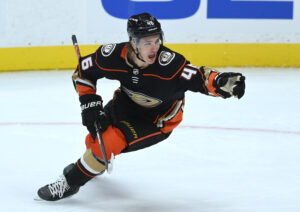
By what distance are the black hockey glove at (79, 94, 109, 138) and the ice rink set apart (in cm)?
37

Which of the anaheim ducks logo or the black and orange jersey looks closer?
the black and orange jersey

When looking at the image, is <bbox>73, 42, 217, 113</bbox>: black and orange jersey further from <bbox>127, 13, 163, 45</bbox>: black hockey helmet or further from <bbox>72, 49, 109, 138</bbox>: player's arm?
<bbox>127, 13, 163, 45</bbox>: black hockey helmet

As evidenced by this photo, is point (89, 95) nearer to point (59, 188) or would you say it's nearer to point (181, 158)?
point (59, 188)

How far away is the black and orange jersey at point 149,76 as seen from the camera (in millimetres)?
2502

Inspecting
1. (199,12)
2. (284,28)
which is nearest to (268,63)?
(284,28)

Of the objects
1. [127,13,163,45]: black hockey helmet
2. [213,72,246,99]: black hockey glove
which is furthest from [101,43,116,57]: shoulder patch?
[213,72,246,99]: black hockey glove

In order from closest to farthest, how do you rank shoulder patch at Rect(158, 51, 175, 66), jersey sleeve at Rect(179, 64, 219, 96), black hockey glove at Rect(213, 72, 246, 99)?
1. black hockey glove at Rect(213, 72, 246, 99)
2. jersey sleeve at Rect(179, 64, 219, 96)
3. shoulder patch at Rect(158, 51, 175, 66)

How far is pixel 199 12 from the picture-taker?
616cm

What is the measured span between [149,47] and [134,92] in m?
0.29

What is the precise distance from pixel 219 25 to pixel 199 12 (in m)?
0.27

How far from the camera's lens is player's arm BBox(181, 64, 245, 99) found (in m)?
2.24

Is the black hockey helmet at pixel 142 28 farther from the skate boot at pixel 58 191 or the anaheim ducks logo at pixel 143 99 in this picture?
the skate boot at pixel 58 191

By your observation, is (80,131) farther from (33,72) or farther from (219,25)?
(219,25)

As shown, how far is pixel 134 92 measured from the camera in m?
2.68
